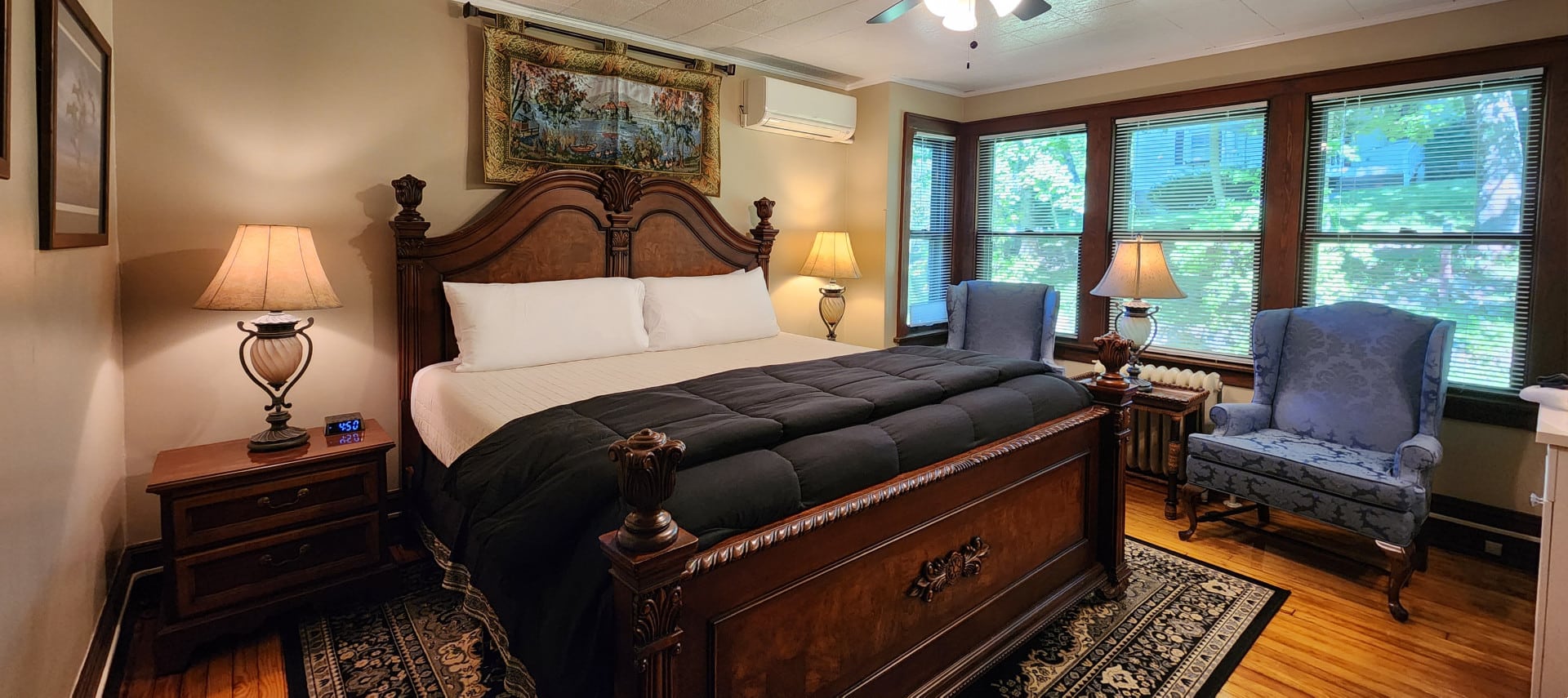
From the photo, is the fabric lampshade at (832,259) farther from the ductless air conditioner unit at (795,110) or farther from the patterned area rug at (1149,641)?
the patterned area rug at (1149,641)

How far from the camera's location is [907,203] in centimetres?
484

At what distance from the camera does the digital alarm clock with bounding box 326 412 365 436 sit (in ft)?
8.58

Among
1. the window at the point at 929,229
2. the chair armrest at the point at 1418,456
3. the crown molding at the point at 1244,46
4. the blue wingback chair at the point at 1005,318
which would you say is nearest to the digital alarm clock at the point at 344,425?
the blue wingback chair at the point at 1005,318

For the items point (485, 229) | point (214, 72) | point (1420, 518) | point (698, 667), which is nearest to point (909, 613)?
point (698, 667)

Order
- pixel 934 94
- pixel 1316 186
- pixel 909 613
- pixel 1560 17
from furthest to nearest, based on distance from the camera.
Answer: pixel 934 94
pixel 1316 186
pixel 1560 17
pixel 909 613

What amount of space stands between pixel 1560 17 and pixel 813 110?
10.8 ft

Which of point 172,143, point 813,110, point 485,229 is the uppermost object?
point 813,110

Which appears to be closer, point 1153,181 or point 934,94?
point 1153,181

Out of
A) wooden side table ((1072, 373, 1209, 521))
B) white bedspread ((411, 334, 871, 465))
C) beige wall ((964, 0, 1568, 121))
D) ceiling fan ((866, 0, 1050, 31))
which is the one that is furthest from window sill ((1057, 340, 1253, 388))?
ceiling fan ((866, 0, 1050, 31))

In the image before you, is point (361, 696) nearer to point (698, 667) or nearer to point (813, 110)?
point (698, 667)

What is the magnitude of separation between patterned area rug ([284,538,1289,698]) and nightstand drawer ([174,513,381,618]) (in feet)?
0.64

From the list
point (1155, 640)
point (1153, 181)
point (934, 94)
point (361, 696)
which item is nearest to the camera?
point (361, 696)

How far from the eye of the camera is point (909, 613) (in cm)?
192

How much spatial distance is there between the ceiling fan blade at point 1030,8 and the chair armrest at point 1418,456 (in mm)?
2136
